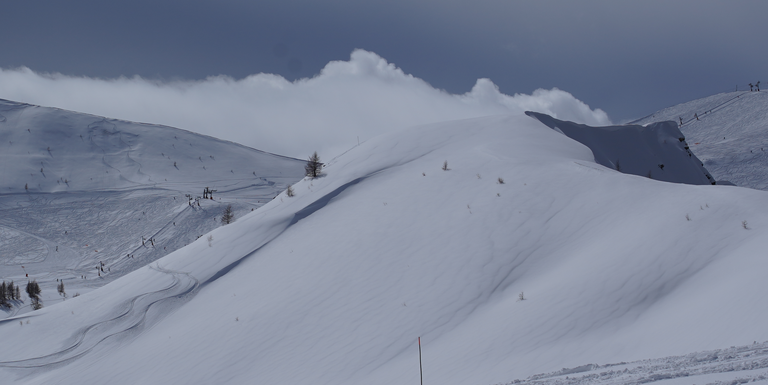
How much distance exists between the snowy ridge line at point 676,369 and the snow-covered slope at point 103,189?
27.7 m

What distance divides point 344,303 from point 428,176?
6.70 m

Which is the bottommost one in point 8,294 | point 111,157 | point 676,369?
point 676,369

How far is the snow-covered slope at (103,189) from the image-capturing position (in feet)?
119

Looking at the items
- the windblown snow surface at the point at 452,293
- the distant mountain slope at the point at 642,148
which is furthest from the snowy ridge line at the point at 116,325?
the distant mountain slope at the point at 642,148

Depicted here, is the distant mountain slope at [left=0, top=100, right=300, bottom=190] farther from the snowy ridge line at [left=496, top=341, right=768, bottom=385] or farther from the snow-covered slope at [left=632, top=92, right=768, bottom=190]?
the snowy ridge line at [left=496, top=341, right=768, bottom=385]

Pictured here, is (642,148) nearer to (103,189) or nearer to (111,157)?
(103,189)

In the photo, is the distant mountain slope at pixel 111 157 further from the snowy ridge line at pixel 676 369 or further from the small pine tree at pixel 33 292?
the snowy ridge line at pixel 676 369

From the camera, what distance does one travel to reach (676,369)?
580cm

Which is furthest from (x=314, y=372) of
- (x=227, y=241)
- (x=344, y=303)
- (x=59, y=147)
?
(x=59, y=147)

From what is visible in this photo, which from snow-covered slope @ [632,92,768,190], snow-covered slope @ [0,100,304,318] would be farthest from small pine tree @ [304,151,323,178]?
snow-covered slope @ [632,92,768,190]

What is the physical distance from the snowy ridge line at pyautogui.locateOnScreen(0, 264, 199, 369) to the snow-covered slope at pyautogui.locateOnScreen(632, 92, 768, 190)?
147ft

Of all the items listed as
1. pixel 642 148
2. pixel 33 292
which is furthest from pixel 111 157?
pixel 642 148

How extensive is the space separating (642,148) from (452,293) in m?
20.1

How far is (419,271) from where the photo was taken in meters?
11.5
